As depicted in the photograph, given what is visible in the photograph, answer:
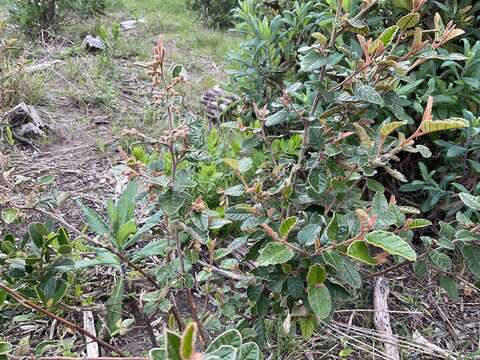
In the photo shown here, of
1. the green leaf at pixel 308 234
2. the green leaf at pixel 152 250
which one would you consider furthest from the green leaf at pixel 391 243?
the green leaf at pixel 152 250

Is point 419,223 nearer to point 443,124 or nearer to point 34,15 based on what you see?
point 443,124

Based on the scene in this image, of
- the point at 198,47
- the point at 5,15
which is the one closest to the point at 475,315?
the point at 198,47

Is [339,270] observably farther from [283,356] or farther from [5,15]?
[5,15]

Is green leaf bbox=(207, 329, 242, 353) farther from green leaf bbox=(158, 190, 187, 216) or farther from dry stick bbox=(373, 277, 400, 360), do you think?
dry stick bbox=(373, 277, 400, 360)

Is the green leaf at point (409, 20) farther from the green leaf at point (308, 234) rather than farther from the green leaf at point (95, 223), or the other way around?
the green leaf at point (95, 223)

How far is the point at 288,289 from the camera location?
122 centimetres

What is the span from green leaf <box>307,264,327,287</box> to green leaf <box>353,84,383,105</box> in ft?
1.37

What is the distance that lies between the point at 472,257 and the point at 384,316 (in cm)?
60

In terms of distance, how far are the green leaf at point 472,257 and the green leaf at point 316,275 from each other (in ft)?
1.37

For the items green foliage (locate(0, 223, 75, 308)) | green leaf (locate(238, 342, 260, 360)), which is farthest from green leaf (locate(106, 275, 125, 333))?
green leaf (locate(238, 342, 260, 360))

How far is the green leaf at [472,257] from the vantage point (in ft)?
3.97

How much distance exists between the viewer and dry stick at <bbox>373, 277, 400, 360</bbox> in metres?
1.58

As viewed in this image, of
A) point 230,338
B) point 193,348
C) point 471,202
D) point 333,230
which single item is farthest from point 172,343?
point 471,202

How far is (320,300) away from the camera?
3.57 ft
